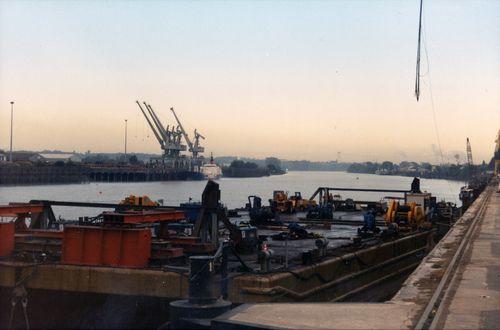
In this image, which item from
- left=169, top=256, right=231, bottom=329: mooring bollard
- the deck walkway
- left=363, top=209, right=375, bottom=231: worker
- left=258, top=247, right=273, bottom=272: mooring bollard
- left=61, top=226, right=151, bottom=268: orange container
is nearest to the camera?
left=169, top=256, right=231, bottom=329: mooring bollard

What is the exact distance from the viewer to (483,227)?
1174 inches

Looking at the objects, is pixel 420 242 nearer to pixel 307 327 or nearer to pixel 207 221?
pixel 207 221

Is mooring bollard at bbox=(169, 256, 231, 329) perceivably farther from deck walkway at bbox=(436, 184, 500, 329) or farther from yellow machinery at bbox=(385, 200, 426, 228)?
yellow machinery at bbox=(385, 200, 426, 228)

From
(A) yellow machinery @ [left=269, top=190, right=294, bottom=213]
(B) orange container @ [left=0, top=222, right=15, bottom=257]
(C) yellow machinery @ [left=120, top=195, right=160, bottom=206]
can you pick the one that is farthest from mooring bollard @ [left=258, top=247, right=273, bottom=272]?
(A) yellow machinery @ [left=269, top=190, right=294, bottom=213]

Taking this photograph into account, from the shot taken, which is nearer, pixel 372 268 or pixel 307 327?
pixel 307 327

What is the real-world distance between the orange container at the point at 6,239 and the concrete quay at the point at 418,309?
10322 mm

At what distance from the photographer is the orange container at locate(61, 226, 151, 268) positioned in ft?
52.9

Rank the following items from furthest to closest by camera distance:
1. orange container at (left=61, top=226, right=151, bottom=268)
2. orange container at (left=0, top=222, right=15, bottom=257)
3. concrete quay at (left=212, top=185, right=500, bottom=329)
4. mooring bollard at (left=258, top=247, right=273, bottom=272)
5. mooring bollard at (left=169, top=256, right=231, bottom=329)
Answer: orange container at (left=0, top=222, right=15, bottom=257) < orange container at (left=61, top=226, right=151, bottom=268) < mooring bollard at (left=258, top=247, right=273, bottom=272) < concrete quay at (left=212, top=185, right=500, bottom=329) < mooring bollard at (left=169, top=256, right=231, bottom=329)

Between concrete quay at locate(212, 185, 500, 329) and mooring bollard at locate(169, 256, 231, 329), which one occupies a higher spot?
mooring bollard at locate(169, 256, 231, 329)

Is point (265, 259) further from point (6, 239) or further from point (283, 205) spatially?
point (283, 205)

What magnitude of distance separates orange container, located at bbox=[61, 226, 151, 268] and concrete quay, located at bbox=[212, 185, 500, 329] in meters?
6.80

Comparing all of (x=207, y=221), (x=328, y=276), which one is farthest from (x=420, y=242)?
(x=207, y=221)

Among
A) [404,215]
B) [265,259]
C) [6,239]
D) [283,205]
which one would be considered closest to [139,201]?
[6,239]

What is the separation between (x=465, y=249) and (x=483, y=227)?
10260 millimetres
